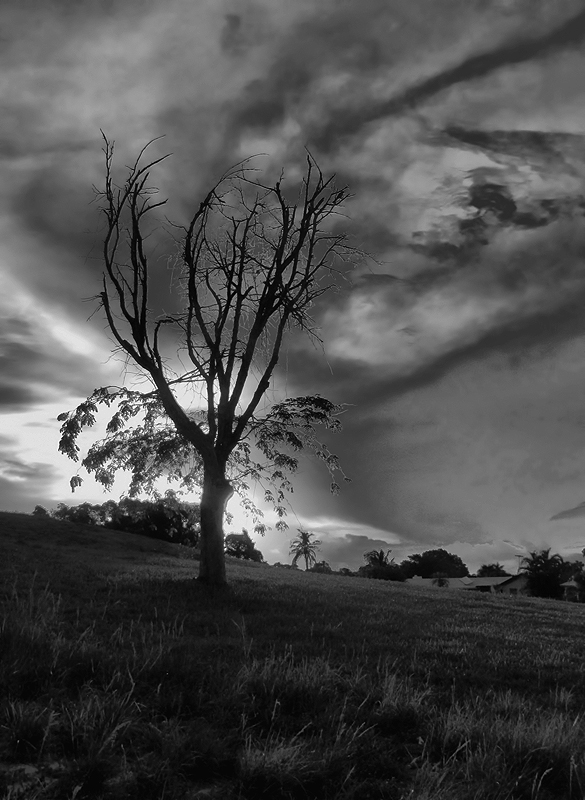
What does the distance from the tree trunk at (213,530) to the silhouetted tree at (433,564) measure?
347 ft

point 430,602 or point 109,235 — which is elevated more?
point 109,235

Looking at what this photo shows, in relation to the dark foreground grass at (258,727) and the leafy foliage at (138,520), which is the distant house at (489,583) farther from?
the dark foreground grass at (258,727)

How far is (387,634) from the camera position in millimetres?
11516

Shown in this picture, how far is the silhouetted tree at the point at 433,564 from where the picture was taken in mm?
119875

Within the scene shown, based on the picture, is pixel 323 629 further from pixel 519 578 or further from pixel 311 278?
pixel 519 578

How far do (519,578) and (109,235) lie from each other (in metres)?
98.9

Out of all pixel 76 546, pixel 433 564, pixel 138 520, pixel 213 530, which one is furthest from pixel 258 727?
pixel 433 564

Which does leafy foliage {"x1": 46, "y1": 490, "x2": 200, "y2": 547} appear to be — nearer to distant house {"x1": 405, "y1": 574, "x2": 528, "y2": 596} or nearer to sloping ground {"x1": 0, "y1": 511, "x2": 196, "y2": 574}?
sloping ground {"x1": 0, "y1": 511, "x2": 196, "y2": 574}

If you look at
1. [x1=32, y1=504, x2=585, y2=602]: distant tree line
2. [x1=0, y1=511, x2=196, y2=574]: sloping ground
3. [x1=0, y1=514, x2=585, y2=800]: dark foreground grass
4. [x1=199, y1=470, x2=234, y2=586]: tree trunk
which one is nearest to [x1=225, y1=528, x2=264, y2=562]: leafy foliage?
[x1=32, y1=504, x2=585, y2=602]: distant tree line

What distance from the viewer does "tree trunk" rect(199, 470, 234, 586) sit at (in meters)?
18.4

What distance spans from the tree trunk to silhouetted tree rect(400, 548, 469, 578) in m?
106

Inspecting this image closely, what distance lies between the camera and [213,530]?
737 inches

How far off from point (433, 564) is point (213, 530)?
10945cm

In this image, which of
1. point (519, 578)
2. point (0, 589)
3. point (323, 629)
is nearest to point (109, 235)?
point (0, 589)
